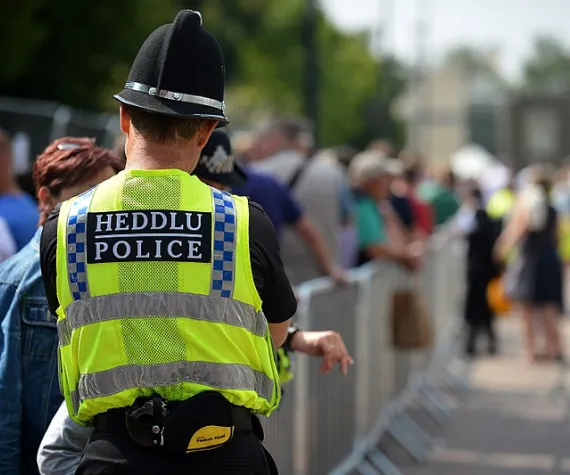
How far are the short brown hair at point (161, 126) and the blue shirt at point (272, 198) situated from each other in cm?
379

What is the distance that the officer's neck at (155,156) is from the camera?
314cm

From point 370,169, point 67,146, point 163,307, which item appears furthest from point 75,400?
point 370,169

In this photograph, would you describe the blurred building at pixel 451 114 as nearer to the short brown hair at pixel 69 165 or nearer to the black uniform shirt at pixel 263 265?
the short brown hair at pixel 69 165

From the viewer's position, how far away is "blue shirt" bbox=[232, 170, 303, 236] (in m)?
→ 7.10

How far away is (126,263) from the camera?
3.07m

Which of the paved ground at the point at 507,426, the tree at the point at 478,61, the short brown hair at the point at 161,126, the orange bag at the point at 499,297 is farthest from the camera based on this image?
the tree at the point at 478,61

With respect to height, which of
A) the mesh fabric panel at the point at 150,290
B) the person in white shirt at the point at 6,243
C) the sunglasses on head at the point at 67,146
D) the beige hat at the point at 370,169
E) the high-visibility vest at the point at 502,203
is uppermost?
the high-visibility vest at the point at 502,203

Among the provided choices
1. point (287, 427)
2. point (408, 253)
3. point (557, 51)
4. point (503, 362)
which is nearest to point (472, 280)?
point (503, 362)

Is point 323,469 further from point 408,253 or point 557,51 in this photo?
point 557,51

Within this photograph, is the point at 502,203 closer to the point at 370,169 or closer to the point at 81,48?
the point at 81,48

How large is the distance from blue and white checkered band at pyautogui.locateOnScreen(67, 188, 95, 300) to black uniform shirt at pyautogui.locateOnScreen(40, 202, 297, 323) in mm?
70

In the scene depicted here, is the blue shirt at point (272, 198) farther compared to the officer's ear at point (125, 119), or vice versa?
the blue shirt at point (272, 198)

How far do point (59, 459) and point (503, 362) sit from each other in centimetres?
1145

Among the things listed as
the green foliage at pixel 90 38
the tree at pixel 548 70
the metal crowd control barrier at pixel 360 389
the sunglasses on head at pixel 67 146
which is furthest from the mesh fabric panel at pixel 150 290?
the tree at pixel 548 70
